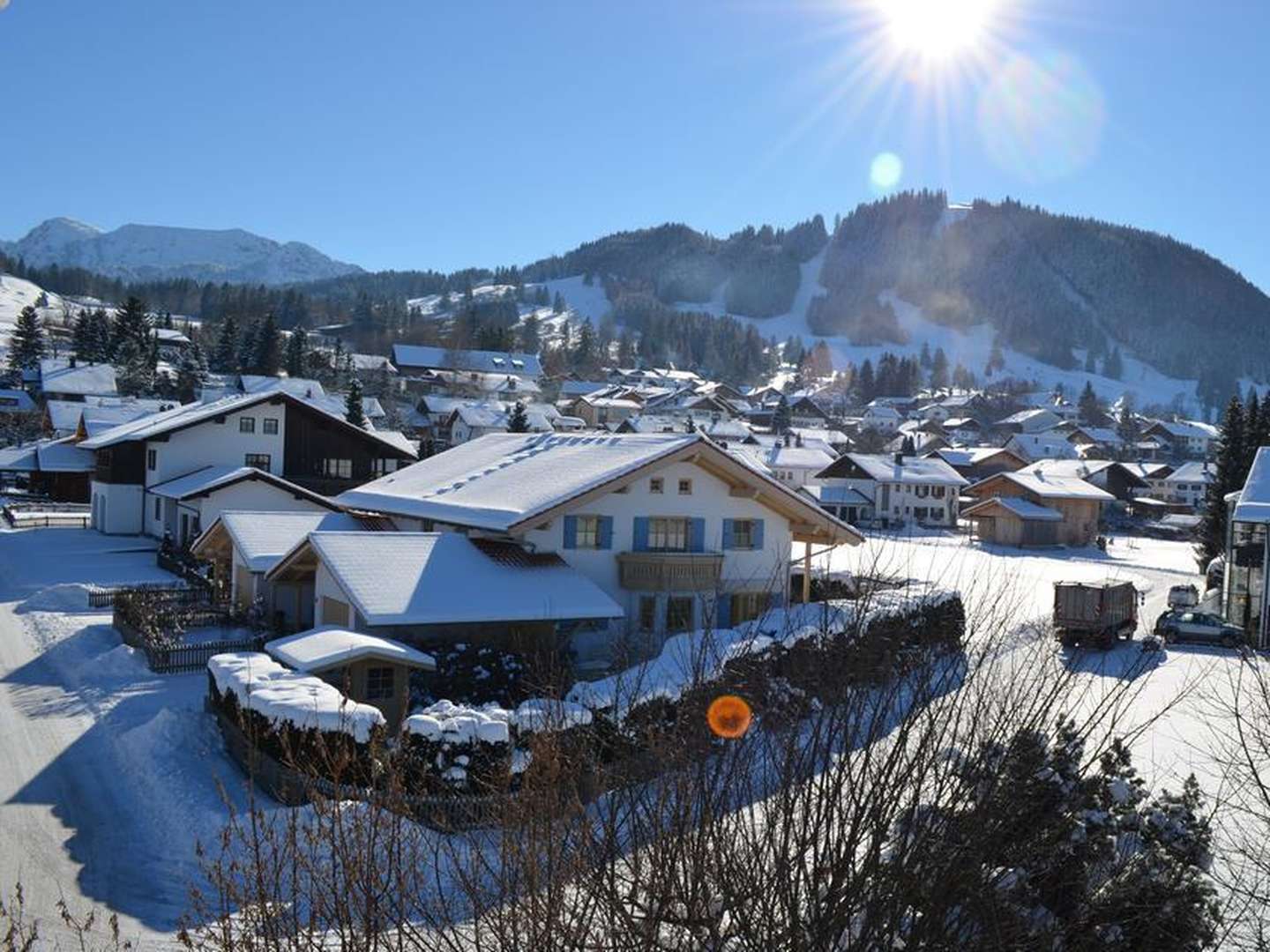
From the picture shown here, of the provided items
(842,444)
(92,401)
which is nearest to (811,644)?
(92,401)

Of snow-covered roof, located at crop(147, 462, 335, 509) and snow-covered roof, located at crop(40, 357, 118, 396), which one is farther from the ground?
snow-covered roof, located at crop(40, 357, 118, 396)

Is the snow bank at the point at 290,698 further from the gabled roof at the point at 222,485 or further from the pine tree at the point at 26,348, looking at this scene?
the pine tree at the point at 26,348

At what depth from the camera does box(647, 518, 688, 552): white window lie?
26.5 meters

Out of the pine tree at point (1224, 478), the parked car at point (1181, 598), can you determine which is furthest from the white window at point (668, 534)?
the pine tree at point (1224, 478)

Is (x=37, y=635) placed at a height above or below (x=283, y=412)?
below

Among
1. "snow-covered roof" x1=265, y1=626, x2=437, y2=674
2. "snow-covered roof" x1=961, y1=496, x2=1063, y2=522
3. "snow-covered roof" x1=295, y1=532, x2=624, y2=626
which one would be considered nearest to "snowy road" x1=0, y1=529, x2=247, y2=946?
"snow-covered roof" x1=265, y1=626, x2=437, y2=674

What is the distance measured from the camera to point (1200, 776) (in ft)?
53.2

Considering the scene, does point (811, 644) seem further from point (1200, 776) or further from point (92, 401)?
point (92, 401)

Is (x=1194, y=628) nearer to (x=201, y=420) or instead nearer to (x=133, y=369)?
(x=201, y=420)

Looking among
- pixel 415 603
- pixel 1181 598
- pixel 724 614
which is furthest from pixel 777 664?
pixel 1181 598

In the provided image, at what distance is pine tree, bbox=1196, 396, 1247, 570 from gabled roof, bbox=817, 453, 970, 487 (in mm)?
30075

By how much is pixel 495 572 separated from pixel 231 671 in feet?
22.4

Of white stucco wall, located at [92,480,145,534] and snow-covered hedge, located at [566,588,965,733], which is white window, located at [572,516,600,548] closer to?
snow-covered hedge, located at [566,588,965,733]

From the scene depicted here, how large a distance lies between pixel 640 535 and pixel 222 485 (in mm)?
18719
